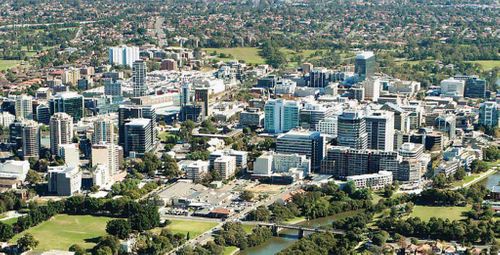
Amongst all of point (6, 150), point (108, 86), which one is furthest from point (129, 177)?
point (108, 86)

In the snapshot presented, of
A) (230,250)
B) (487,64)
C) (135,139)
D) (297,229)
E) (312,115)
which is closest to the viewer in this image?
(230,250)

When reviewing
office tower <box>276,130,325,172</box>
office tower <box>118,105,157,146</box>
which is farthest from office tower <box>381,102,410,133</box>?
office tower <box>118,105,157,146</box>

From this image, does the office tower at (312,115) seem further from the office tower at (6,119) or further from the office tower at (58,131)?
the office tower at (6,119)

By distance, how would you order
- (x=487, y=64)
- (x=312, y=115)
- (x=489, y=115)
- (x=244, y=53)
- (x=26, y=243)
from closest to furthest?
1. (x=26, y=243)
2. (x=312, y=115)
3. (x=489, y=115)
4. (x=487, y=64)
5. (x=244, y=53)

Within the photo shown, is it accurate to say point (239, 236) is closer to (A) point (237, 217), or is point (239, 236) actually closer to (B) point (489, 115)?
(A) point (237, 217)

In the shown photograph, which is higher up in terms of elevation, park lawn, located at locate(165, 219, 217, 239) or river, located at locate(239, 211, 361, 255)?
park lawn, located at locate(165, 219, 217, 239)

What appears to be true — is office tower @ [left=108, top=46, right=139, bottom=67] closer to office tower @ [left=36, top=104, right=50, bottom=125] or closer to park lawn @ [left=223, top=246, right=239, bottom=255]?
office tower @ [left=36, top=104, right=50, bottom=125]

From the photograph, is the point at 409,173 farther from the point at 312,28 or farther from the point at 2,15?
the point at 2,15

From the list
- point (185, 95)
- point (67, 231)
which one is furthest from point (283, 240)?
point (185, 95)
